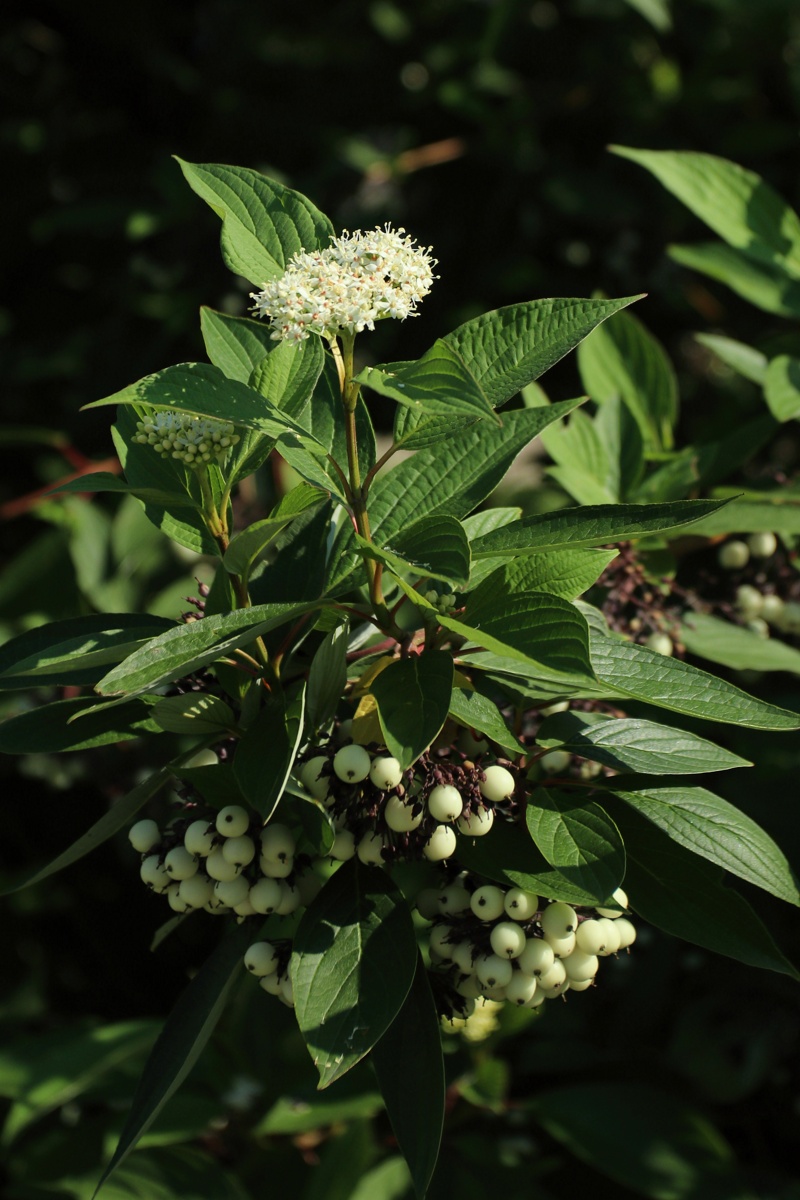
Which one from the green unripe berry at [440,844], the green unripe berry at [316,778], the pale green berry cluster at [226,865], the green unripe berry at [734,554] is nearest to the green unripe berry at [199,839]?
the pale green berry cluster at [226,865]

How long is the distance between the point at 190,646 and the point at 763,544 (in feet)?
3.18

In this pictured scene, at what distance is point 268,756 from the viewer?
0.97 m

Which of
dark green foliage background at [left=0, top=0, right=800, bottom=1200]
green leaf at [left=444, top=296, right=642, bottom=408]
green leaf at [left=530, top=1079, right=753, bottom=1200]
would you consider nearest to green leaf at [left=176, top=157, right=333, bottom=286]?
green leaf at [left=444, top=296, right=642, bottom=408]

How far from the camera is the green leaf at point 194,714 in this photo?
1.01 metres

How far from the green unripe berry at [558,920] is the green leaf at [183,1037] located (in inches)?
12.2

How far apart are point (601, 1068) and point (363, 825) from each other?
4.26 feet

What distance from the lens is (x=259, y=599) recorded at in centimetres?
113

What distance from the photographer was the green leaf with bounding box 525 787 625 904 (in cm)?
95

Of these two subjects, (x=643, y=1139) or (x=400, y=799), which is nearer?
(x=400, y=799)

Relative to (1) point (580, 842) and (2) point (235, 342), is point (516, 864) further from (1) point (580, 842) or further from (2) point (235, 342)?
(2) point (235, 342)

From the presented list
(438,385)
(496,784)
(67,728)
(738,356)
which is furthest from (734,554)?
(67,728)

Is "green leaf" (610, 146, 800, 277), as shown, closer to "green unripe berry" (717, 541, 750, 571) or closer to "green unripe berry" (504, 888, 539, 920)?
"green unripe berry" (717, 541, 750, 571)

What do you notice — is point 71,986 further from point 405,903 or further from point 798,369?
point 798,369

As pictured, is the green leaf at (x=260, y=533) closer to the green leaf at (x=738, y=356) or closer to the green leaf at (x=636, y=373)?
the green leaf at (x=636, y=373)
